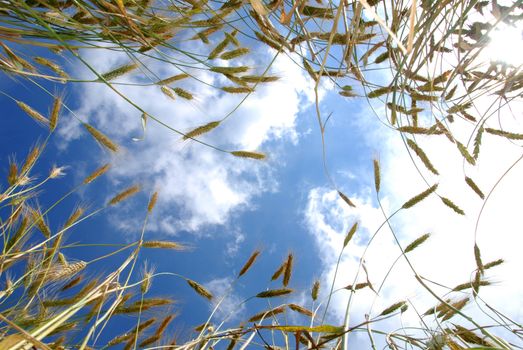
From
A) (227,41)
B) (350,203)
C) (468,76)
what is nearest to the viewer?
(468,76)

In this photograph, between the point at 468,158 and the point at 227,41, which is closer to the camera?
the point at 468,158

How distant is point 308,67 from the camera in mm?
1600

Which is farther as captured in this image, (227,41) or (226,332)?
(227,41)

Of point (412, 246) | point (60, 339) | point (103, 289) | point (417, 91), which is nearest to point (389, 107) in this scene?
point (417, 91)

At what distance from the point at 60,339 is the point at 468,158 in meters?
1.82

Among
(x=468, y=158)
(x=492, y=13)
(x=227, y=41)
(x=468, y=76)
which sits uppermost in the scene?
(x=227, y=41)

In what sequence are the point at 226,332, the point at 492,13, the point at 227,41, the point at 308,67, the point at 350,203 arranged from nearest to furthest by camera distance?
the point at 492,13 → the point at 226,332 → the point at 308,67 → the point at 227,41 → the point at 350,203

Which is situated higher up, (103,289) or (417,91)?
(417,91)

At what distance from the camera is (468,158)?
165 cm

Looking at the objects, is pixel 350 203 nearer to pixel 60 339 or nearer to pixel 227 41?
pixel 227 41

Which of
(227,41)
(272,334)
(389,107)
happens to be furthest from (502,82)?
(272,334)

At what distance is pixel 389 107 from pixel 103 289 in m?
1.34

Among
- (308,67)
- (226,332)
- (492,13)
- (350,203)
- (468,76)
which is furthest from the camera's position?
(350,203)

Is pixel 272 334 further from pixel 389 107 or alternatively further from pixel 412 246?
pixel 389 107
